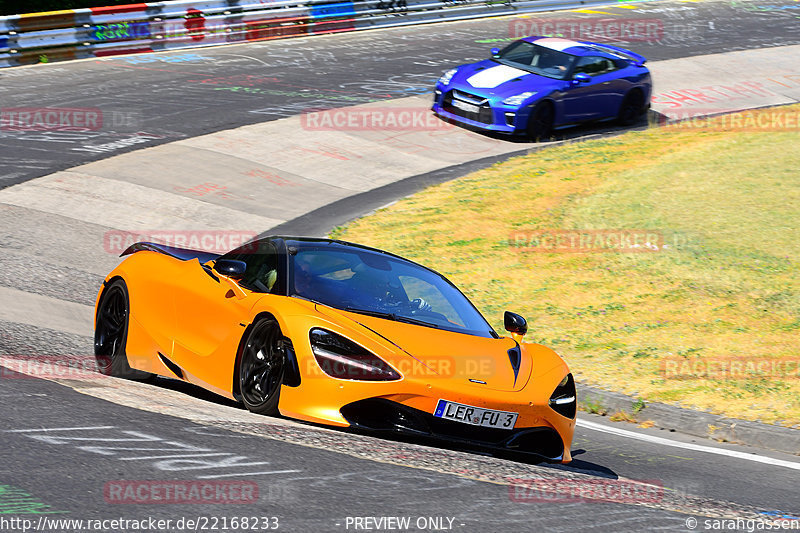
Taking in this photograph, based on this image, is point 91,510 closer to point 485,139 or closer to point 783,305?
point 783,305

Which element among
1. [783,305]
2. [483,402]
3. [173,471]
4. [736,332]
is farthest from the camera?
[783,305]

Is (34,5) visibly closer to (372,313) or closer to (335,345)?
(372,313)

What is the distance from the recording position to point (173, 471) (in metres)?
5.10

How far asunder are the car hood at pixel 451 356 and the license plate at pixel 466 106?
12361mm

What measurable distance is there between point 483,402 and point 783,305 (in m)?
5.88

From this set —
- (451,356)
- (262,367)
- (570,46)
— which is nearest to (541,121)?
(570,46)

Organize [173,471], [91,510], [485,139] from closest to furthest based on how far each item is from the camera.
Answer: [91,510] → [173,471] → [485,139]

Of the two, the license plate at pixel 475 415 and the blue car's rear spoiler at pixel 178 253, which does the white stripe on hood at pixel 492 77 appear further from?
the license plate at pixel 475 415

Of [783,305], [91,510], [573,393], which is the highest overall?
[91,510]

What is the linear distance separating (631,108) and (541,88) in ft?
9.83

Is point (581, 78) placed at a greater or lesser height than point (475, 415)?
greater

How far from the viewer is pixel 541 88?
61.9 ft

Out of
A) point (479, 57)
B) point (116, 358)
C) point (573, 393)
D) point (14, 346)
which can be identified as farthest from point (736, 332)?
point (479, 57)

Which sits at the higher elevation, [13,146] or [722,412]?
[13,146]
